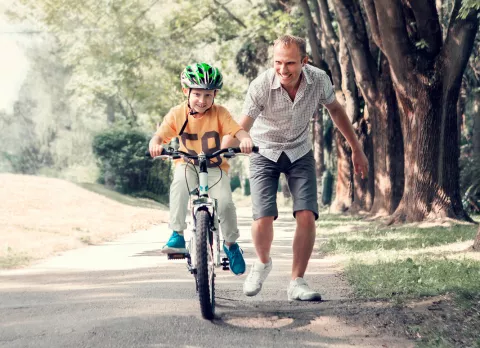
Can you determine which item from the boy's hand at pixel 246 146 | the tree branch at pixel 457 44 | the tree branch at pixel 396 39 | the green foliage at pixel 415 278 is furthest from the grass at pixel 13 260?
the tree branch at pixel 457 44

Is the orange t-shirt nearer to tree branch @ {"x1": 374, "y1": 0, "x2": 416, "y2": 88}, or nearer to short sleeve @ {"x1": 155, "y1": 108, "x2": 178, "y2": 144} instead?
short sleeve @ {"x1": 155, "y1": 108, "x2": 178, "y2": 144}

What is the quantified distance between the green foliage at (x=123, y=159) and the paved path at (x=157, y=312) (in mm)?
24640

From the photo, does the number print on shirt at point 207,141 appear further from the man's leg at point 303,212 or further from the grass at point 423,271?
the grass at point 423,271

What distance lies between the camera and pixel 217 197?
7.03 metres

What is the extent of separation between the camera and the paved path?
5.83m

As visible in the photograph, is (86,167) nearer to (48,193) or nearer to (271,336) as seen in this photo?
(48,193)

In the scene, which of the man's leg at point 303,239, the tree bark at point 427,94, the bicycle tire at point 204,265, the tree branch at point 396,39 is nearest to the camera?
the bicycle tire at point 204,265

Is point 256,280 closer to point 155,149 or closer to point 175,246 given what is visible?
point 175,246

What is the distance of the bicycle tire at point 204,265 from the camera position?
20.4 ft

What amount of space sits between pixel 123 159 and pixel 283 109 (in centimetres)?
2850

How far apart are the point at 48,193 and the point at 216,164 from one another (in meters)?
20.4

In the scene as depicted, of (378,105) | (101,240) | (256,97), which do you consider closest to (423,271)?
(256,97)

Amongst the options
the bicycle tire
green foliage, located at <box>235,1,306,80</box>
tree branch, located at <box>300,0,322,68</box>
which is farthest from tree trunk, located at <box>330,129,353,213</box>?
the bicycle tire

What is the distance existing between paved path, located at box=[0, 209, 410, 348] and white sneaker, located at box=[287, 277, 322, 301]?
7 cm
